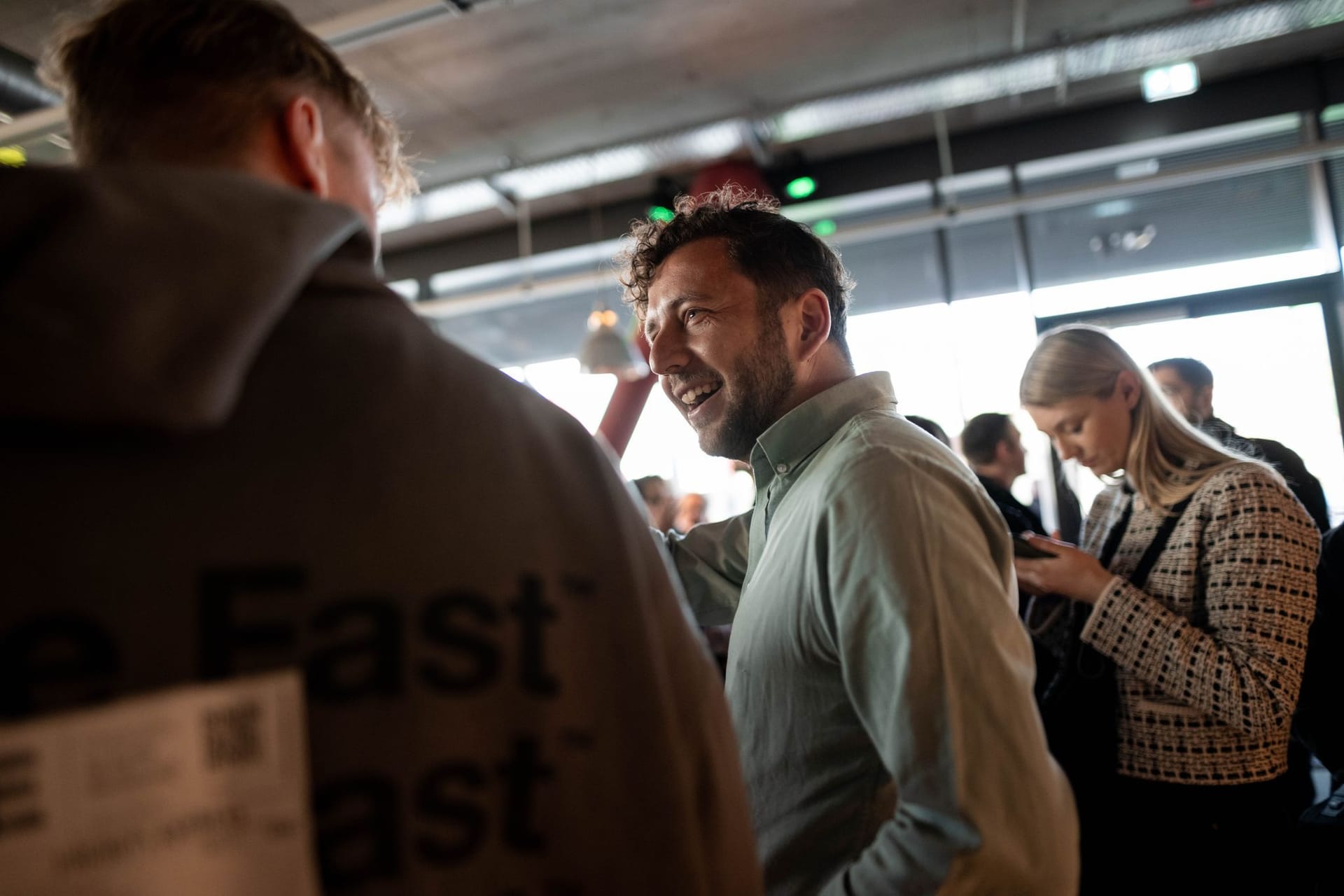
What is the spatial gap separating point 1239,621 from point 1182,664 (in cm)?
13

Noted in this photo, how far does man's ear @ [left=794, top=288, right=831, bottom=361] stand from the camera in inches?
57.8

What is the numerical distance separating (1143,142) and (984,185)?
3.48 ft

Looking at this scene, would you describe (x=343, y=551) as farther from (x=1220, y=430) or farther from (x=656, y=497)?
(x=656, y=497)

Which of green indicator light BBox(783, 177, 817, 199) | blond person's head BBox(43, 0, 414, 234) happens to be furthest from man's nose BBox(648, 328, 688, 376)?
green indicator light BBox(783, 177, 817, 199)

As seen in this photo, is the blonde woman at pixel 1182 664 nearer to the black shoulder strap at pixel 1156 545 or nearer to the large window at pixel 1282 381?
the black shoulder strap at pixel 1156 545

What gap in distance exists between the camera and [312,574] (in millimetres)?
435

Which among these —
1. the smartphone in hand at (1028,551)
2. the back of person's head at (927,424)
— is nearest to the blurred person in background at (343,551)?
the smartphone in hand at (1028,551)

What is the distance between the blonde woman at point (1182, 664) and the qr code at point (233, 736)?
1.72 m

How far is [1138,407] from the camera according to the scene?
1974 millimetres

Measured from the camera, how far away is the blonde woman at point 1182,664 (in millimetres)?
1598

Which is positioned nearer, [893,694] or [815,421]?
[893,694]

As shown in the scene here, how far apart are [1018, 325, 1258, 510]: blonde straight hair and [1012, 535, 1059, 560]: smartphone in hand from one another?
252mm

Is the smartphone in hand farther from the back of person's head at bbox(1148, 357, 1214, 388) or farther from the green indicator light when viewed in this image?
the green indicator light

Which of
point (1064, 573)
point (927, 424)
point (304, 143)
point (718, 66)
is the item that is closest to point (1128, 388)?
point (1064, 573)
